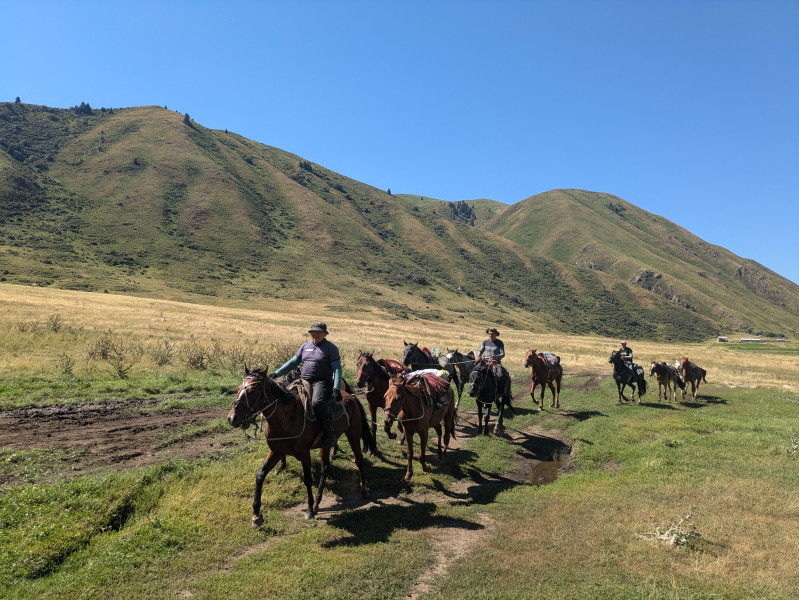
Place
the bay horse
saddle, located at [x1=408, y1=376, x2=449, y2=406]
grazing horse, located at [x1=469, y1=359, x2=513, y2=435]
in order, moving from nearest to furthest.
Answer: saddle, located at [x1=408, y1=376, x2=449, y2=406] < grazing horse, located at [x1=469, y1=359, x2=513, y2=435] < the bay horse

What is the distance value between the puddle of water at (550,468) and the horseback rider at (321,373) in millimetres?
6031

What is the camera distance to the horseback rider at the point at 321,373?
7980 mm

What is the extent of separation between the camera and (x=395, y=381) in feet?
32.4

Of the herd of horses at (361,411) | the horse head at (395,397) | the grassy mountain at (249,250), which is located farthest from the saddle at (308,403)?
the grassy mountain at (249,250)

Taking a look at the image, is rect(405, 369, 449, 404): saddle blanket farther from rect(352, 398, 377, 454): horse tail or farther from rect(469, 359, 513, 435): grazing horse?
rect(469, 359, 513, 435): grazing horse

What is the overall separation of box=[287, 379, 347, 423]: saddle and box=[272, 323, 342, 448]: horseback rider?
75 mm

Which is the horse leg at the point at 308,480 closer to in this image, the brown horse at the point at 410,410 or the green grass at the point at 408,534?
the green grass at the point at 408,534

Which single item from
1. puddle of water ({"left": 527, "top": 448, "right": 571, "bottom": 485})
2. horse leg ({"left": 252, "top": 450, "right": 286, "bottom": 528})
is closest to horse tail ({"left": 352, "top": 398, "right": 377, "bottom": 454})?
horse leg ({"left": 252, "top": 450, "right": 286, "bottom": 528})

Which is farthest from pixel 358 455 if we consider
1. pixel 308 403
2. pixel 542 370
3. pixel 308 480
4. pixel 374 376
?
pixel 542 370

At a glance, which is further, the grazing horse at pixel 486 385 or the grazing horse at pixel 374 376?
the grazing horse at pixel 486 385

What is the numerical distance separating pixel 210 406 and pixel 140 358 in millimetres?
9580

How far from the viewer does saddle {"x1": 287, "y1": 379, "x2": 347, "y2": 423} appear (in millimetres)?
7882

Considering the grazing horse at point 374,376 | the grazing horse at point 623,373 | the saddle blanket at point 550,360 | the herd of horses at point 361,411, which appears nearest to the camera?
the herd of horses at point 361,411

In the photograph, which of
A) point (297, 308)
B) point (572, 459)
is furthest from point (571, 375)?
point (297, 308)
